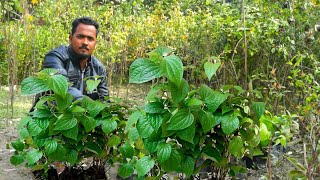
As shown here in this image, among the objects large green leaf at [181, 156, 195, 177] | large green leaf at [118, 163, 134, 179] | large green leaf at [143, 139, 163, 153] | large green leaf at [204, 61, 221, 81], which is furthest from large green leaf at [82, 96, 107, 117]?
large green leaf at [204, 61, 221, 81]

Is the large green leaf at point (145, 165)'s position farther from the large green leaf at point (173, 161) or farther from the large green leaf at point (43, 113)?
the large green leaf at point (43, 113)

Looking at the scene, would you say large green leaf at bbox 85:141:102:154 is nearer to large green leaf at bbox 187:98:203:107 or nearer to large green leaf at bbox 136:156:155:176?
large green leaf at bbox 136:156:155:176

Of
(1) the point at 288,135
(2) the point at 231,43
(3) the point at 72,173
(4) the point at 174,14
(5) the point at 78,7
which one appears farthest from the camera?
(4) the point at 174,14

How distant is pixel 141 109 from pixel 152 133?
0.50 feet

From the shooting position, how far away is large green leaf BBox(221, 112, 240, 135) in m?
2.14

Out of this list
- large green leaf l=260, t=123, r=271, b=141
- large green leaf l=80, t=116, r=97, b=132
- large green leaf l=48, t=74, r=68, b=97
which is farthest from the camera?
large green leaf l=80, t=116, r=97, b=132

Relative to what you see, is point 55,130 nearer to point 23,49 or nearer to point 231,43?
point 231,43

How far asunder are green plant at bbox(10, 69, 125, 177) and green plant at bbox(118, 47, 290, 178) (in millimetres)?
283

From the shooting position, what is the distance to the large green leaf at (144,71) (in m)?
2.02

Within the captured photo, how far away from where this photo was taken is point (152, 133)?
7.04ft

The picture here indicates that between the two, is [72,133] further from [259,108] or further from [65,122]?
[259,108]

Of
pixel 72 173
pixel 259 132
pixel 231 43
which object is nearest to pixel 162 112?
pixel 259 132

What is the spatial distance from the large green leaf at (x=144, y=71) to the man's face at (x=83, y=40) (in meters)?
1.73

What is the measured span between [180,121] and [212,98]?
0.18 meters
